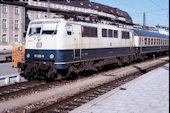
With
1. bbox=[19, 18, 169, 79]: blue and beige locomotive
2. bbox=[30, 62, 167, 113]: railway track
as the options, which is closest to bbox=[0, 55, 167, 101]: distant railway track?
bbox=[19, 18, 169, 79]: blue and beige locomotive

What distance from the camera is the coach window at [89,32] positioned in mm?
13128

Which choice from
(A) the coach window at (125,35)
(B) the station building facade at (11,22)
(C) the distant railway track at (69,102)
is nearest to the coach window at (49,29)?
(C) the distant railway track at (69,102)

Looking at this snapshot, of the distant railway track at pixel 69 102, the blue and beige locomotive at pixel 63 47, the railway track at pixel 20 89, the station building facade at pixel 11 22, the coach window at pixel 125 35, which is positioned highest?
the station building facade at pixel 11 22

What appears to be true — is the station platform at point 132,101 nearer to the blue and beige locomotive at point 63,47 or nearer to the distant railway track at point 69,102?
the distant railway track at point 69,102

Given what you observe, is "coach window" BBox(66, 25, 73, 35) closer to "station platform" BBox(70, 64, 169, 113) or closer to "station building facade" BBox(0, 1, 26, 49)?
"station platform" BBox(70, 64, 169, 113)

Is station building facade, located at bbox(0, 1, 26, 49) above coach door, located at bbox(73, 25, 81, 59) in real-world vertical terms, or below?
above

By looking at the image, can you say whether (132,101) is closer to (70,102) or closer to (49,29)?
(70,102)

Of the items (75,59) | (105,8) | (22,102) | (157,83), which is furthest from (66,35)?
(105,8)

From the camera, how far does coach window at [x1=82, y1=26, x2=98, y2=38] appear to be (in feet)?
43.1

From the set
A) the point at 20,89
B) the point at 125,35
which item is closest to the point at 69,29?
the point at 20,89

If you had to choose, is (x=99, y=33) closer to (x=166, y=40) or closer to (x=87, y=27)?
(x=87, y=27)

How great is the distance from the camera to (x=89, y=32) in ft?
44.6

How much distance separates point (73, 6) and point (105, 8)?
18176 millimetres

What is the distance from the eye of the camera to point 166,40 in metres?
38.1
